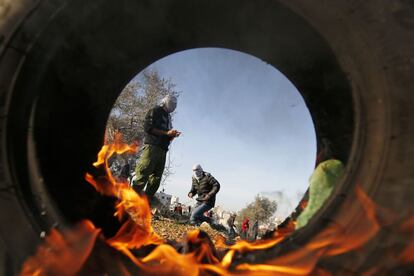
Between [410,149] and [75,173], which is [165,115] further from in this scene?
[410,149]

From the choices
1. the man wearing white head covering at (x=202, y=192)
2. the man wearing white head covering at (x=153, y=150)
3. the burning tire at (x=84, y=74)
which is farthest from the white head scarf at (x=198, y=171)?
the burning tire at (x=84, y=74)

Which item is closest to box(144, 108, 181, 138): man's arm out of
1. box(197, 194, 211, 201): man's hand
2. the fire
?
box(197, 194, 211, 201): man's hand

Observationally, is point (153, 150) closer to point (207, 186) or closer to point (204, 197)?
point (204, 197)

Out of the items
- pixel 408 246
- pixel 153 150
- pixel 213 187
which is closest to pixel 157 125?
pixel 153 150

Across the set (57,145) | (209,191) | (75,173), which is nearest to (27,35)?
(57,145)

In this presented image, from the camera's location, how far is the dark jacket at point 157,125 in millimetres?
6168

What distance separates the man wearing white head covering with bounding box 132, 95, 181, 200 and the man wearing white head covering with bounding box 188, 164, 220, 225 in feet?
10.7

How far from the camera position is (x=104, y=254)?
1.66 m

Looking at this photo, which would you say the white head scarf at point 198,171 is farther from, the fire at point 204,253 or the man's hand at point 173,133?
the fire at point 204,253

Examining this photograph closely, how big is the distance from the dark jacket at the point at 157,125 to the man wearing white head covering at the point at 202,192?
3455 millimetres

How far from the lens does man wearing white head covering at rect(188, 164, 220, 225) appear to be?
934 centimetres

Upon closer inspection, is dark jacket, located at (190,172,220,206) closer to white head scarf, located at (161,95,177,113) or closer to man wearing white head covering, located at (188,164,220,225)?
man wearing white head covering, located at (188,164,220,225)

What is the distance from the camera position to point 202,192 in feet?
31.8

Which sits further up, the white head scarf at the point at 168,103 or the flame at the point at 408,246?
the white head scarf at the point at 168,103
